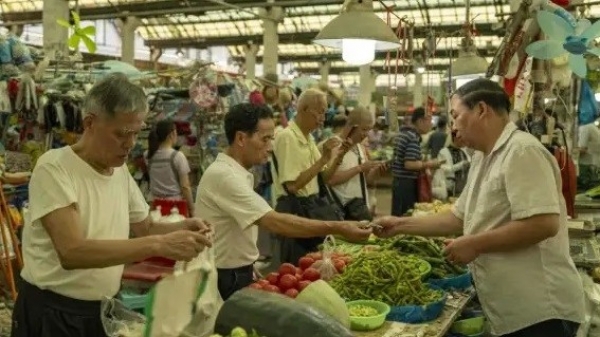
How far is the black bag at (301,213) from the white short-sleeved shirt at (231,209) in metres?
1.20

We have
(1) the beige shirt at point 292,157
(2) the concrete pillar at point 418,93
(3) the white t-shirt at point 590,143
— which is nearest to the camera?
(1) the beige shirt at point 292,157

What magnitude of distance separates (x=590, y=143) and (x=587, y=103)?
195 centimetres

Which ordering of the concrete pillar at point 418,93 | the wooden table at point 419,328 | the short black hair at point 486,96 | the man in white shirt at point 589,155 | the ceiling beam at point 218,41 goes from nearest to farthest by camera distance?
the wooden table at point 419,328, the short black hair at point 486,96, the man in white shirt at point 589,155, the ceiling beam at point 218,41, the concrete pillar at point 418,93

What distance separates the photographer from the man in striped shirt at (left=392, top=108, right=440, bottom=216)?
7.54 metres

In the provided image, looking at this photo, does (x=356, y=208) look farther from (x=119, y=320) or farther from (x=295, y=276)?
(x=119, y=320)

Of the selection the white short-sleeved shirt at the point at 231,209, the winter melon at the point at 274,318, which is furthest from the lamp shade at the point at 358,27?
the winter melon at the point at 274,318

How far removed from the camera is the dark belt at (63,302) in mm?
2289

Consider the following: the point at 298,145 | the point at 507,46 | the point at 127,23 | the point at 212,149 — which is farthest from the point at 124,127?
the point at 127,23

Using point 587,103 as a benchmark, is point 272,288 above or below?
below

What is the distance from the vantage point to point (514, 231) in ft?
8.59

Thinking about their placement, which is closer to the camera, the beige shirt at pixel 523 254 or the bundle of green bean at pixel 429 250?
the beige shirt at pixel 523 254

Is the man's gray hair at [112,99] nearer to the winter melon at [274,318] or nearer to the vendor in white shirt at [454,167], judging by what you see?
the winter melon at [274,318]

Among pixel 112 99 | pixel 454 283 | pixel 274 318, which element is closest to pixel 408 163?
pixel 454 283

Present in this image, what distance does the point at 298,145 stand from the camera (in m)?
4.69
